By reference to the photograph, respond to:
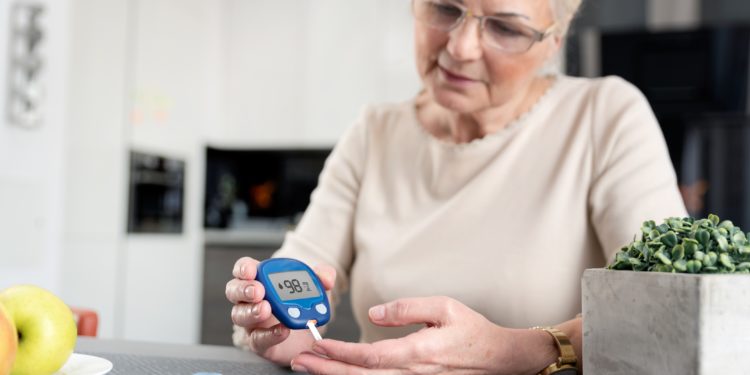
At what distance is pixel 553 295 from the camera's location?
3.68 ft

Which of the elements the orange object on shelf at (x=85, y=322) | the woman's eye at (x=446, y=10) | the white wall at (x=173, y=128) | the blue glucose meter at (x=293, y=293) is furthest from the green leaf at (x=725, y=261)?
the white wall at (x=173, y=128)

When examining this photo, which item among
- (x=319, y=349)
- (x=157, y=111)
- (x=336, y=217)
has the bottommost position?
(x=319, y=349)

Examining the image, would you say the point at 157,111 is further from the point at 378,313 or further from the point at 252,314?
the point at 378,313

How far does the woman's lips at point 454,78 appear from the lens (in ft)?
3.69

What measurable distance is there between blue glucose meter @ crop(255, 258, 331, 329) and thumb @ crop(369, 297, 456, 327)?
0.26 feet

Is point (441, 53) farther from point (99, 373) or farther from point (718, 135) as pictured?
point (718, 135)

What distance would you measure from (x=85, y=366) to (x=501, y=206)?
27.2 inches

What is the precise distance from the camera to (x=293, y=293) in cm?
79

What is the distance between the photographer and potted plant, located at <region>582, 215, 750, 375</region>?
1.67 feet

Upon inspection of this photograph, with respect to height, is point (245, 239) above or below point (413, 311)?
below

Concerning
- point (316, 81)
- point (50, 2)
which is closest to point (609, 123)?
point (50, 2)

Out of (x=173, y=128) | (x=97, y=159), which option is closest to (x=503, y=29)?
(x=97, y=159)

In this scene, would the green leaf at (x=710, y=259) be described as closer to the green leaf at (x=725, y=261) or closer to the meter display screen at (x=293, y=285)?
the green leaf at (x=725, y=261)

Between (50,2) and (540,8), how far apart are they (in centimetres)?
237
